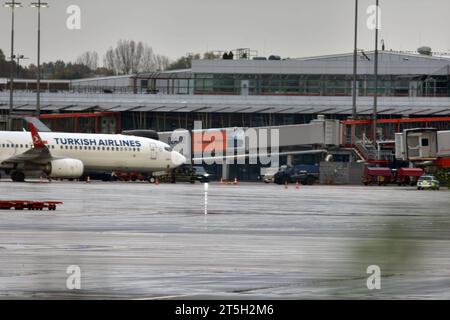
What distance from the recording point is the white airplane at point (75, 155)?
8506cm

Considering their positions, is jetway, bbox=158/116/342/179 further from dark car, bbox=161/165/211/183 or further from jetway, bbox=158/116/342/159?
dark car, bbox=161/165/211/183

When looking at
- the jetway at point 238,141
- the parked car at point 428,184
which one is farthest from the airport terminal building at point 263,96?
the parked car at point 428,184

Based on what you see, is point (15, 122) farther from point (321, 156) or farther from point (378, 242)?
point (378, 242)

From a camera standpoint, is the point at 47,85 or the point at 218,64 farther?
the point at 47,85

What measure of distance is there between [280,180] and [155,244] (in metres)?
76.0

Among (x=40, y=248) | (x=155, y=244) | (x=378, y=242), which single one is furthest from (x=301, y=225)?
(x=378, y=242)

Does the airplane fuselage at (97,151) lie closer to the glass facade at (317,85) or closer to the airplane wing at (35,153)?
the airplane wing at (35,153)

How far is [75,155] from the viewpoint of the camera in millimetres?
88688

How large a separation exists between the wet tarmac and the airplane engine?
115 ft

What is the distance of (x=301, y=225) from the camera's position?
39344mm

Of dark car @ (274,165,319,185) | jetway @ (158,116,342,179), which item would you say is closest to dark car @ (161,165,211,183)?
dark car @ (274,165,319,185)

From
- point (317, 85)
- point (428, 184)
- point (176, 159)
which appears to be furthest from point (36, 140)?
point (317, 85)

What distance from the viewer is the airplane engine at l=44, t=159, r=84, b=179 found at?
→ 8506 centimetres
